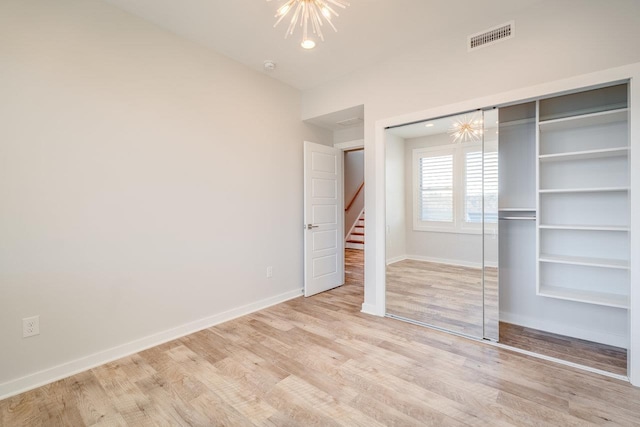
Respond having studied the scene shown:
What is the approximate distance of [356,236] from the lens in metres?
8.44

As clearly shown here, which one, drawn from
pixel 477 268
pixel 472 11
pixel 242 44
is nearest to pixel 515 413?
pixel 477 268

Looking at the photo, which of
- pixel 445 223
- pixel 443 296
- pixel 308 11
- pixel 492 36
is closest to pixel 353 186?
pixel 445 223

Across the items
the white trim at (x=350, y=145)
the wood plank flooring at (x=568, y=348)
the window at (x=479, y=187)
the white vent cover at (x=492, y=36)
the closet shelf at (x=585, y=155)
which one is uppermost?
the white vent cover at (x=492, y=36)

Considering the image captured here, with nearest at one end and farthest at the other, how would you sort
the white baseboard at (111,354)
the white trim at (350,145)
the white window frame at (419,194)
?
the white baseboard at (111,354) < the white window frame at (419,194) < the white trim at (350,145)

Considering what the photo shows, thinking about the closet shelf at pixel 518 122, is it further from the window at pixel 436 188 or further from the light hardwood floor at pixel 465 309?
the light hardwood floor at pixel 465 309

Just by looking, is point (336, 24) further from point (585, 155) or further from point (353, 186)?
point (353, 186)

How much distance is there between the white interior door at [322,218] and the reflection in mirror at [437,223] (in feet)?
3.86

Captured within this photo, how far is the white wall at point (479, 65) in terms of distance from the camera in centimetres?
212

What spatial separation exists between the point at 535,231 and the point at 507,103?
133 centimetres

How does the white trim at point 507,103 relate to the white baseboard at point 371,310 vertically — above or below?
above

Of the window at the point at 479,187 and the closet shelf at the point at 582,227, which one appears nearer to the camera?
the closet shelf at the point at 582,227

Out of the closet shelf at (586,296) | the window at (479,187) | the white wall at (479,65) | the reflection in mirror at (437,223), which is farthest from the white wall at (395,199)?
the closet shelf at (586,296)

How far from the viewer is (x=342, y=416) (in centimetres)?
173

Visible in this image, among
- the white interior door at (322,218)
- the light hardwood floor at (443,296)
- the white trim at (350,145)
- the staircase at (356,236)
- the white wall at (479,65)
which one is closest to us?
the white wall at (479,65)
